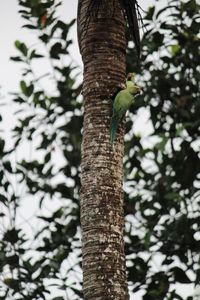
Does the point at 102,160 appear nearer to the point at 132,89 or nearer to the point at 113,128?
the point at 113,128

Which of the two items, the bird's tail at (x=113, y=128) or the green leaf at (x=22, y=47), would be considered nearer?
the bird's tail at (x=113, y=128)

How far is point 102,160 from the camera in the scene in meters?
2.75

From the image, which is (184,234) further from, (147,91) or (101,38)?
(101,38)

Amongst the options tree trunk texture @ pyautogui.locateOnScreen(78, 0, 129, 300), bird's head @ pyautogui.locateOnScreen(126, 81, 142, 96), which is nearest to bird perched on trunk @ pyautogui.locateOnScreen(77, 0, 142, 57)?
tree trunk texture @ pyautogui.locateOnScreen(78, 0, 129, 300)

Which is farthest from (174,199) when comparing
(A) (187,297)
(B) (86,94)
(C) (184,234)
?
(B) (86,94)

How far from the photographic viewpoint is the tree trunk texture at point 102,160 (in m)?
2.52

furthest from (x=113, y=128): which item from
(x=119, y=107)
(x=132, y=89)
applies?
(x=132, y=89)

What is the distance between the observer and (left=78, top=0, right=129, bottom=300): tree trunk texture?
2523 millimetres

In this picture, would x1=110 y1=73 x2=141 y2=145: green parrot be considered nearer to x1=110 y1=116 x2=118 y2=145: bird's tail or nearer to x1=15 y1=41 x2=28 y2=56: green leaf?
x1=110 y1=116 x2=118 y2=145: bird's tail

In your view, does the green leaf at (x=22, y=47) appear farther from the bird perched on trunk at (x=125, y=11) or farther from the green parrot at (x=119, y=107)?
the green parrot at (x=119, y=107)

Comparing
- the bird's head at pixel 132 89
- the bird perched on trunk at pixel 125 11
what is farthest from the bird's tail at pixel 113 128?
the bird perched on trunk at pixel 125 11

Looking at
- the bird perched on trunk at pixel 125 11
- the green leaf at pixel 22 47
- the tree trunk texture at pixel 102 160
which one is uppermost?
the green leaf at pixel 22 47

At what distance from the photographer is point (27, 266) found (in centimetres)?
511

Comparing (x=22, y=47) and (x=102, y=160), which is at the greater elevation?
(x=22, y=47)
